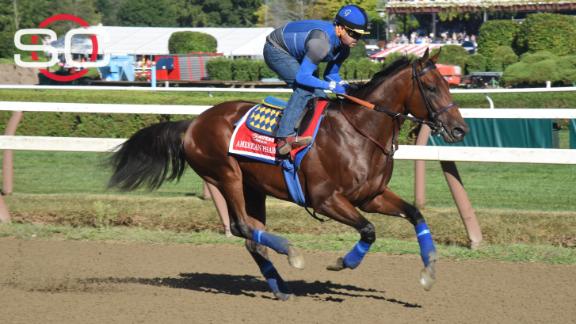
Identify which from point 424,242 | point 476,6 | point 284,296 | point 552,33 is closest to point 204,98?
point 284,296

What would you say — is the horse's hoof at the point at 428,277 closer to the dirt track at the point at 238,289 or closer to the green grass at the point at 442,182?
the dirt track at the point at 238,289

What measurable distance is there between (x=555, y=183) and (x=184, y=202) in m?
4.59

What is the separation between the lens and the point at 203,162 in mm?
6695

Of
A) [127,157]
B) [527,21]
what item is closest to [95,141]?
[127,157]

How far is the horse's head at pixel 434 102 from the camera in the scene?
5.84 metres

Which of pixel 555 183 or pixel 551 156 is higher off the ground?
pixel 551 156

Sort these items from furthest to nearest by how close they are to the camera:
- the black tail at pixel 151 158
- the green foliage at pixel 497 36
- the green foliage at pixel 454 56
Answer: the green foliage at pixel 497 36 < the green foliage at pixel 454 56 < the black tail at pixel 151 158

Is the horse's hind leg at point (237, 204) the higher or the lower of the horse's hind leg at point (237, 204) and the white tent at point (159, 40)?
the higher

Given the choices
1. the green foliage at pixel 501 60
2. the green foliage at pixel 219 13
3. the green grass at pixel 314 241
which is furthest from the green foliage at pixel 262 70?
the green foliage at pixel 219 13

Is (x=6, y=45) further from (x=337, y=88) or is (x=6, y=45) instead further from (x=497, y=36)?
(x=337, y=88)

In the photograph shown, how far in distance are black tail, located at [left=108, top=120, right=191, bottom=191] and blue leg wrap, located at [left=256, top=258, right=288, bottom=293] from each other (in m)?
1.02

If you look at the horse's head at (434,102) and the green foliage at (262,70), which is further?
the green foliage at (262,70)

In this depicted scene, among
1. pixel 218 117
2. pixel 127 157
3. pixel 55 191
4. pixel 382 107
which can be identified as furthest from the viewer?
pixel 55 191

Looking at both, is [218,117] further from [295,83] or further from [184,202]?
[184,202]
